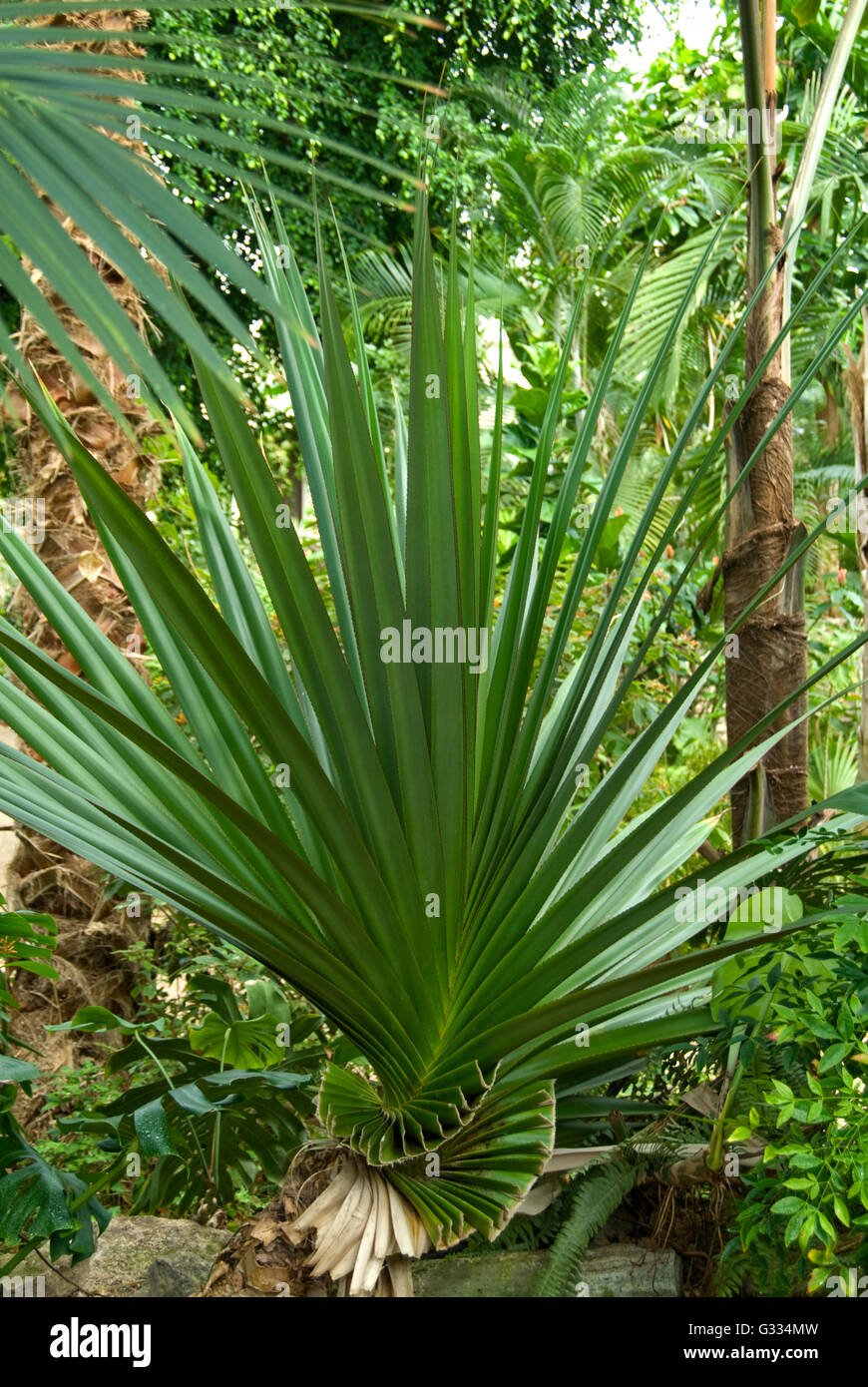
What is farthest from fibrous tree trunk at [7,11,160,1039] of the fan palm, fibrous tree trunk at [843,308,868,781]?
fibrous tree trunk at [843,308,868,781]

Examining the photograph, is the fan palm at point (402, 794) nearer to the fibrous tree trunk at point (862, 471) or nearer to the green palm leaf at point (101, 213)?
the green palm leaf at point (101, 213)

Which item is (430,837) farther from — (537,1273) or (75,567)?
(75,567)

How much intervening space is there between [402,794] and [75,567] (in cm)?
176

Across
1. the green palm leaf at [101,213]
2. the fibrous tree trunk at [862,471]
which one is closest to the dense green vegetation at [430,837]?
the green palm leaf at [101,213]

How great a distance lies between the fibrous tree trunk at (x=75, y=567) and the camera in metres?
2.48

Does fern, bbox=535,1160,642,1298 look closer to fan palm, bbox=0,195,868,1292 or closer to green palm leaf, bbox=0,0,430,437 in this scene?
fan palm, bbox=0,195,868,1292

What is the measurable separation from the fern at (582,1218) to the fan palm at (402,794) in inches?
9.1

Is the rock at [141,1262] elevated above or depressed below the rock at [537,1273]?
below

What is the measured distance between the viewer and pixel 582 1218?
1367mm

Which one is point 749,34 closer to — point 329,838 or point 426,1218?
point 329,838

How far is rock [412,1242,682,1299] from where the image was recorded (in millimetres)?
1441

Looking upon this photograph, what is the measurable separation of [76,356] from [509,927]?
0.89m

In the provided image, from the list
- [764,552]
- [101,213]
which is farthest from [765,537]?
[101,213]

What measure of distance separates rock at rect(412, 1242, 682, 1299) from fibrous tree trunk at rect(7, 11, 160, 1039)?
127cm
